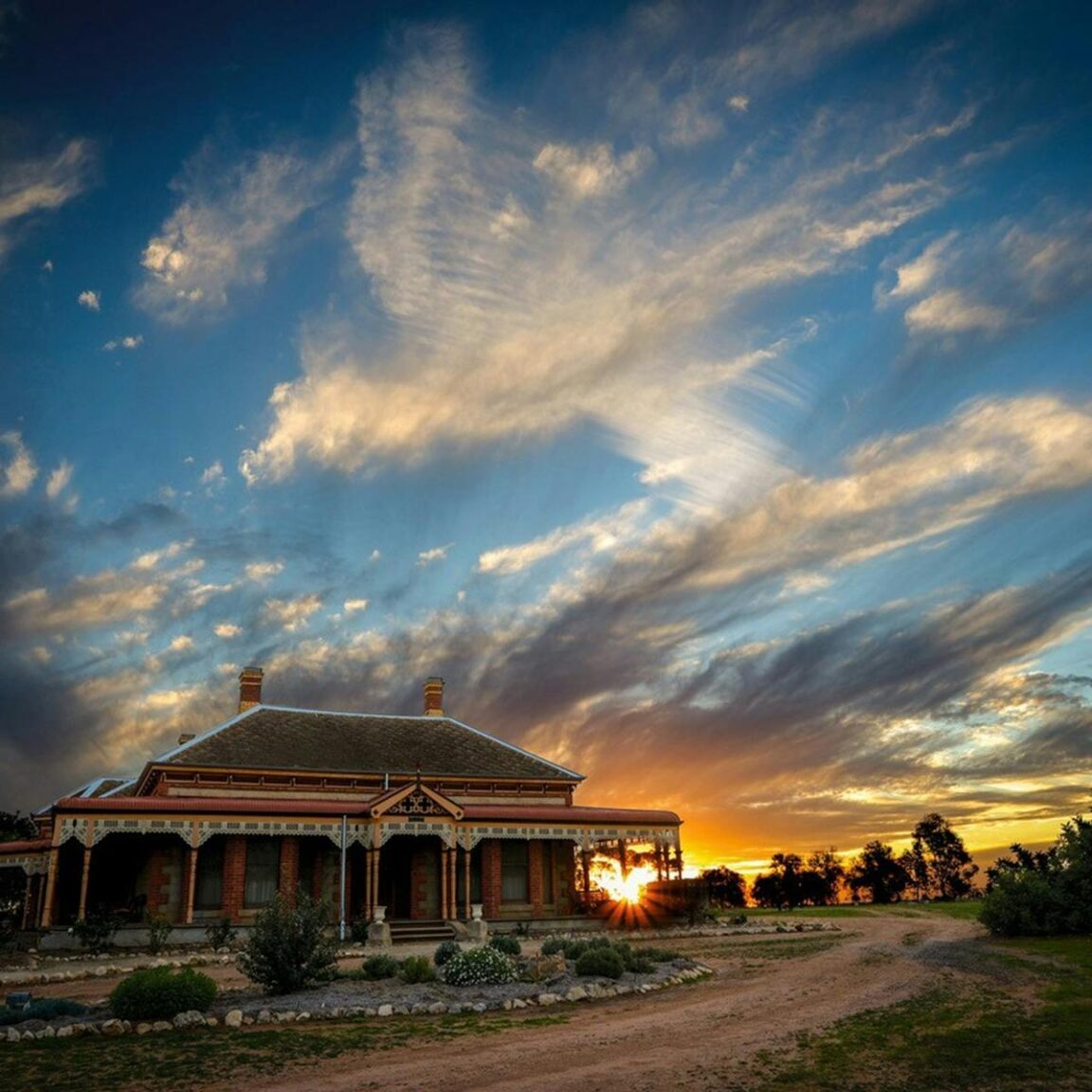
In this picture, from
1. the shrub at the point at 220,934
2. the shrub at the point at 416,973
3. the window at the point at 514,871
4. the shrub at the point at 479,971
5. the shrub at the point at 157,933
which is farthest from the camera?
the window at the point at 514,871

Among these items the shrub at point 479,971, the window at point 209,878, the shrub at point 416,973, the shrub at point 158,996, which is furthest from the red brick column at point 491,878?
the shrub at point 158,996

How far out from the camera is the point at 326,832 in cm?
3038

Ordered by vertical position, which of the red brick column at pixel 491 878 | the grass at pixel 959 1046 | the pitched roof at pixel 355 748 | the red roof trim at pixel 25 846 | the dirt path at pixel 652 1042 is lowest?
the grass at pixel 959 1046

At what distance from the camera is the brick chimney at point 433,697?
146 feet

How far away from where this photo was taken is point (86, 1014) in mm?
14117

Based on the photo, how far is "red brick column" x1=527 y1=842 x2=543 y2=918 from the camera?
34312mm

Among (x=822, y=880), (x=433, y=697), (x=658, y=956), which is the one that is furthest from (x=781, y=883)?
(x=658, y=956)

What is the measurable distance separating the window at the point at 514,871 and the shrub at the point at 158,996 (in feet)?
68.5

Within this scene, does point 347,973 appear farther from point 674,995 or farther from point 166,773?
point 166,773

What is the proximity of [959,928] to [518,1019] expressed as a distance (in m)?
22.8

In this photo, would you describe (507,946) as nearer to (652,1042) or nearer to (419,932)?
(419,932)

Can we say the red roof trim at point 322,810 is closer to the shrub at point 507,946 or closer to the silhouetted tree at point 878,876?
the shrub at point 507,946

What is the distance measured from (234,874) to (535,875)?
10.9m

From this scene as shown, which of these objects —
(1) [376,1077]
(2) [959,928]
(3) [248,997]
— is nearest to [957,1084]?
(1) [376,1077]
